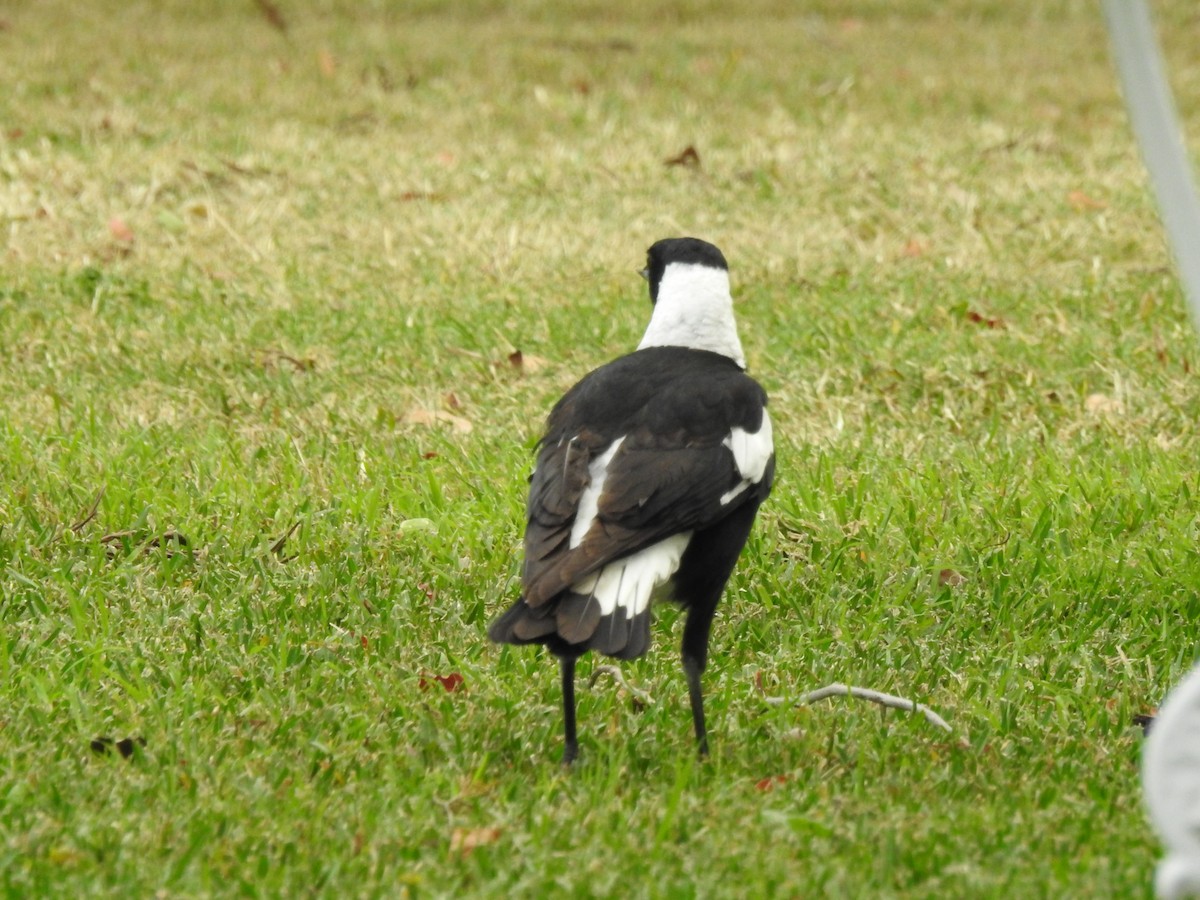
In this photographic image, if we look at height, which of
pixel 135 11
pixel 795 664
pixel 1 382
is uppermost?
pixel 135 11

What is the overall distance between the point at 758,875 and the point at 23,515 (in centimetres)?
271

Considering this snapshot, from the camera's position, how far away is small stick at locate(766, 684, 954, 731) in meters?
3.72

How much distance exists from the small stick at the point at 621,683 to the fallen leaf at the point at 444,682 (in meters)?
0.30

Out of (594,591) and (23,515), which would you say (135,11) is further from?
(594,591)

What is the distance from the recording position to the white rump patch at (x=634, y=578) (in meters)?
3.30

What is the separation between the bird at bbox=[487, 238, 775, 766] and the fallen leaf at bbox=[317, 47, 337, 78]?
26.5 feet

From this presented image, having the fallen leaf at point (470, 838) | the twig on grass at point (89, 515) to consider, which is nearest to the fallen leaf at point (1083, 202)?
the twig on grass at point (89, 515)

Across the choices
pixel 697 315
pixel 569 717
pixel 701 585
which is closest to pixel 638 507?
pixel 701 585

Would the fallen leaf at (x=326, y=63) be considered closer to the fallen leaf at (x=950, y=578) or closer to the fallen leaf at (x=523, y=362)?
the fallen leaf at (x=523, y=362)

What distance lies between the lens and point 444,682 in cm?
390

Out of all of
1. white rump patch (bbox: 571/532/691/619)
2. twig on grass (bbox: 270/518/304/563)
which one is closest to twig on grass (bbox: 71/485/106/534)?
twig on grass (bbox: 270/518/304/563)

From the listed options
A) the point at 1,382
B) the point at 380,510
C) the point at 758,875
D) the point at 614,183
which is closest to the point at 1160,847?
the point at 758,875

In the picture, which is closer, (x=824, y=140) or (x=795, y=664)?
(x=795, y=664)

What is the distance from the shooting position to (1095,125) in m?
10.8
